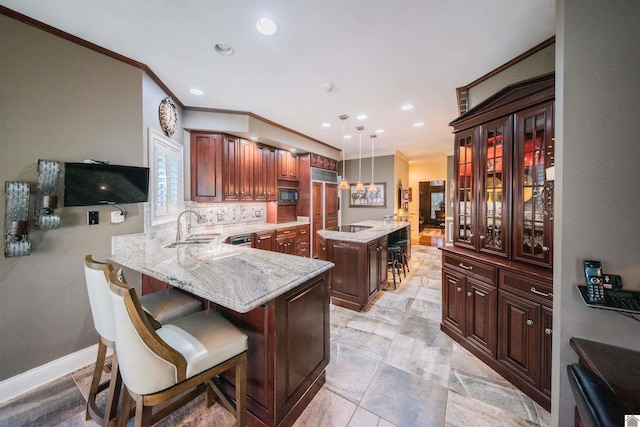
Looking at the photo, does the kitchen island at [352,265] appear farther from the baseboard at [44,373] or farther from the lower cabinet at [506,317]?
the baseboard at [44,373]

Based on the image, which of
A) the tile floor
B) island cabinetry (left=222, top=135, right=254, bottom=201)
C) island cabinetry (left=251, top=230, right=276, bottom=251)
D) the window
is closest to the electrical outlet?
the window

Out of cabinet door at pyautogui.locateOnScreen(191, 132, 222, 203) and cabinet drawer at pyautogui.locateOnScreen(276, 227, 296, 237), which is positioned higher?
cabinet door at pyautogui.locateOnScreen(191, 132, 222, 203)

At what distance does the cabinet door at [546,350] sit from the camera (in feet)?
5.16

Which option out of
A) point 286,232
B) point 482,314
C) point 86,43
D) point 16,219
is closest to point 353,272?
point 482,314

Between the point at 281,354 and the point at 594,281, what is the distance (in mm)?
1599

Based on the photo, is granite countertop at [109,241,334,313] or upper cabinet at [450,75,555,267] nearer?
granite countertop at [109,241,334,313]

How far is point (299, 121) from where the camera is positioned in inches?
163

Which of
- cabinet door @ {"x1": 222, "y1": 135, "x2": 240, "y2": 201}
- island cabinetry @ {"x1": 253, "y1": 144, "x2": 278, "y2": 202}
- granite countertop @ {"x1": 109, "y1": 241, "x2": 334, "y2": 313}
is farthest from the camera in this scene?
island cabinetry @ {"x1": 253, "y1": 144, "x2": 278, "y2": 202}

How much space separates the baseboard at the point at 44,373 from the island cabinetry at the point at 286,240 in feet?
9.33

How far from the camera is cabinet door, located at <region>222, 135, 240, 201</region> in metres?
3.86

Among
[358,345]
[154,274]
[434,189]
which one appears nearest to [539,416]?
[358,345]

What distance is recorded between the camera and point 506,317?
186 centimetres

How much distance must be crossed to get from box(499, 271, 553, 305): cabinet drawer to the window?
3518 mm

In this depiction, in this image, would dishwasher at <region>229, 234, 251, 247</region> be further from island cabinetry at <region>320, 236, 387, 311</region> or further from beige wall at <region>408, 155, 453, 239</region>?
beige wall at <region>408, 155, 453, 239</region>
